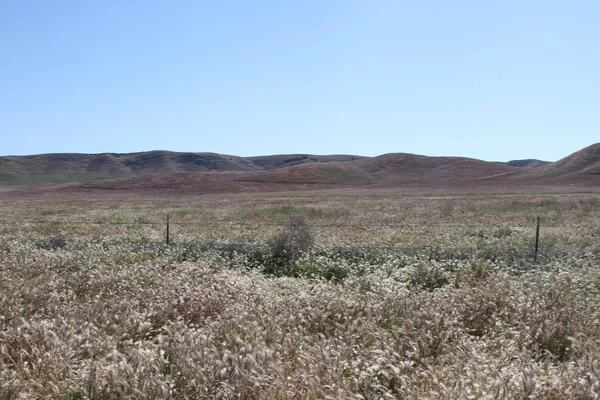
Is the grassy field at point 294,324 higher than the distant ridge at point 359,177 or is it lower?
lower

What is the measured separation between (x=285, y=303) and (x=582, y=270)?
20.3ft

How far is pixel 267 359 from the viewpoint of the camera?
4840 mm

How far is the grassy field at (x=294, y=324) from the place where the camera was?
4406 mm

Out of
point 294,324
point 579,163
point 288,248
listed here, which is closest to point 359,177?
point 579,163

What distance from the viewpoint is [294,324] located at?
6289mm

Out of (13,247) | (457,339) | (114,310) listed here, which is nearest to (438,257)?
(457,339)

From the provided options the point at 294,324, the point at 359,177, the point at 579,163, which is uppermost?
the point at 579,163

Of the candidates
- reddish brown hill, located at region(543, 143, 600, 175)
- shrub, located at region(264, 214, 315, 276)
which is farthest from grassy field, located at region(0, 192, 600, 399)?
reddish brown hill, located at region(543, 143, 600, 175)

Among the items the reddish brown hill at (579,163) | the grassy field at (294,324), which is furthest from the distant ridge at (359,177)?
the grassy field at (294,324)

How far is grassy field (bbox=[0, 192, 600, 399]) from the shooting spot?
14.5 ft

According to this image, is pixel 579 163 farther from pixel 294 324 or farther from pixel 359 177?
pixel 294 324

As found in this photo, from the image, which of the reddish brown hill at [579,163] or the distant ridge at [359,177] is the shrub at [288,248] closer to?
the distant ridge at [359,177]

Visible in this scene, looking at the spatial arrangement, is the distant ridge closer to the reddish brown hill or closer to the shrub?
the reddish brown hill

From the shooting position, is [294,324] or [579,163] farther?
[579,163]
